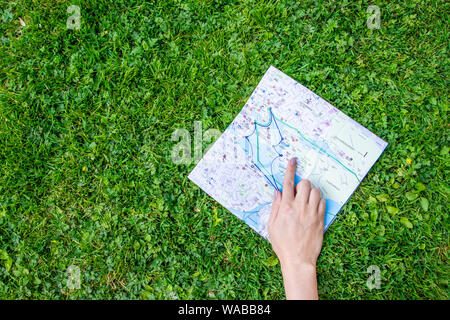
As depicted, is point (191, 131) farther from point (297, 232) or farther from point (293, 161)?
point (297, 232)

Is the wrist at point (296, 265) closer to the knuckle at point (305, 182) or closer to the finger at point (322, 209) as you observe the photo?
the finger at point (322, 209)

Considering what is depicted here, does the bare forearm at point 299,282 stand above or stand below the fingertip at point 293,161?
below

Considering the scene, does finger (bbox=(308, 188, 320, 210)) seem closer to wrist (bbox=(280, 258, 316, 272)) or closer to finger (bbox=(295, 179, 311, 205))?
finger (bbox=(295, 179, 311, 205))

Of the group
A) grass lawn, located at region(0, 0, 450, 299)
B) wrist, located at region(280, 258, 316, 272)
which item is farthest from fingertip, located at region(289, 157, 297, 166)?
wrist, located at region(280, 258, 316, 272)

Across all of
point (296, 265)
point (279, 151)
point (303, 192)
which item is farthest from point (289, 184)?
point (296, 265)

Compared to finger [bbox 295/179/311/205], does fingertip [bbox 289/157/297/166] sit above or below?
above

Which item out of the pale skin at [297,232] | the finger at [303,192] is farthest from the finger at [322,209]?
the finger at [303,192]

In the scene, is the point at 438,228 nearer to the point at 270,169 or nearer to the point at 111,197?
the point at 270,169
